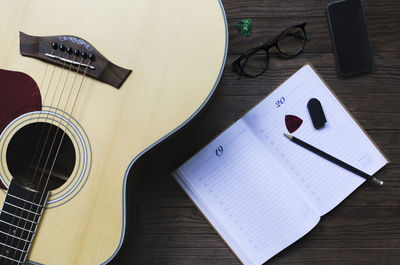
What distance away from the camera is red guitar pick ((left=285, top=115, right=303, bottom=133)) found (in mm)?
852

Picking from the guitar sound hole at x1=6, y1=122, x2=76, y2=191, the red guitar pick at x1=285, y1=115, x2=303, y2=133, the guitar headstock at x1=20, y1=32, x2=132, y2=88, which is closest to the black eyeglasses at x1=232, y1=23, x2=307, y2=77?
the red guitar pick at x1=285, y1=115, x2=303, y2=133

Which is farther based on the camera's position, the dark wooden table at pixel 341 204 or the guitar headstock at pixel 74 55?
the dark wooden table at pixel 341 204

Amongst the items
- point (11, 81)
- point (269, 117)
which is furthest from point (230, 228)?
point (11, 81)

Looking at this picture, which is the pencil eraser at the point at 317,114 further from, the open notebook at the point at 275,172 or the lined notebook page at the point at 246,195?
the lined notebook page at the point at 246,195

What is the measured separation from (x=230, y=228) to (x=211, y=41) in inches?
17.3

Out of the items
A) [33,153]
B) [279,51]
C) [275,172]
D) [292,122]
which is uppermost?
[279,51]

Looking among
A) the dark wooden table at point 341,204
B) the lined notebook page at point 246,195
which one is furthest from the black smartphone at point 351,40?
the lined notebook page at point 246,195

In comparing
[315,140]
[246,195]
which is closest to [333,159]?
[315,140]

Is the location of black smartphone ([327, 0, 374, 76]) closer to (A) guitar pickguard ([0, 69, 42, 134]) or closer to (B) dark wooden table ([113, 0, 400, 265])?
(B) dark wooden table ([113, 0, 400, 265])

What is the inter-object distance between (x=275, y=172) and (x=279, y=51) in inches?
11.7

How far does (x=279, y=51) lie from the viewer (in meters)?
0.86

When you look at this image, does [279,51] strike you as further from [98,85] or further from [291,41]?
[98,85]

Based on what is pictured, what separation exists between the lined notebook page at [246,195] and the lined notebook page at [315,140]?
0.03m

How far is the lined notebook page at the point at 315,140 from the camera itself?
2.79 feet
